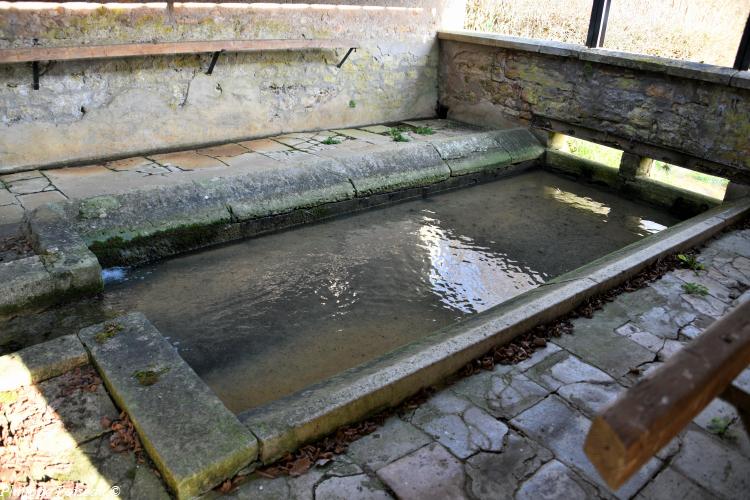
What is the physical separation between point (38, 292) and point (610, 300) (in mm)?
3434

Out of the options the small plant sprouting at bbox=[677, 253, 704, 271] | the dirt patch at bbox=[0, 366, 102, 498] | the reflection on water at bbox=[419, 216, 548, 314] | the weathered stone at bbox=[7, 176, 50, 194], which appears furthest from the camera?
the weathered stone at bbox=[7, 176, 50, 194]

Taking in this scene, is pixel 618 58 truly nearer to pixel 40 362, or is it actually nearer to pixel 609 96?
pixel 609 96

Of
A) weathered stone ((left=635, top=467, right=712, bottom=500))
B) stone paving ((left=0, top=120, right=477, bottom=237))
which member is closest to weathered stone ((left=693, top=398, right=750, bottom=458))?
weathered stone ((left=635, top=467, right=712, bottom=500))

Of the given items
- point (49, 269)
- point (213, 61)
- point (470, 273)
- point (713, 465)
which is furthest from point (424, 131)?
point (713, 465)

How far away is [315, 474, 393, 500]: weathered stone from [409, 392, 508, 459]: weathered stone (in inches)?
14.8

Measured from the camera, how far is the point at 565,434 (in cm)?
243

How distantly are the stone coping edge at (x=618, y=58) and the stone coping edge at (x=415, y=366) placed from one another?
214 cm

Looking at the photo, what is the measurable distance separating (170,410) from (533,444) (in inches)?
59.2

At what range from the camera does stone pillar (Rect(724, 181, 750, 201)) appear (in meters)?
5.19

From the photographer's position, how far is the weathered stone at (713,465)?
86.2 inches

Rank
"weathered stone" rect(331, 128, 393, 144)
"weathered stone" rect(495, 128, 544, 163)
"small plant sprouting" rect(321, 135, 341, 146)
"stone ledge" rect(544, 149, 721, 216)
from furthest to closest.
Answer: "weathered stone" rect(495, 128, 544, 163), "weathered stone" rect(331, 128, 393, 144), "small plant sprouting" rect(321, 135, 341, 146), "stone ledge" rect(544, 149, 721, 216)

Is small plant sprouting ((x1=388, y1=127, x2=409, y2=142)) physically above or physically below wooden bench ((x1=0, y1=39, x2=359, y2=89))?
below

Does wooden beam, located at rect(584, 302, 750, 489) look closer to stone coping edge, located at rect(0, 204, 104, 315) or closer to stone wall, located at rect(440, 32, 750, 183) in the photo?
stone coping edge, located at rect(0, 204, 104, 315)

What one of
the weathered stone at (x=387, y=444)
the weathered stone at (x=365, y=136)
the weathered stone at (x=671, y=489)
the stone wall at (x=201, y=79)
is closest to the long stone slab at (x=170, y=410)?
the weathered stone at (x=387, y=444)
